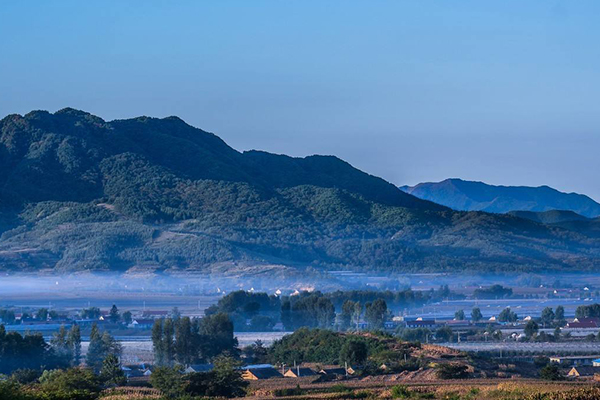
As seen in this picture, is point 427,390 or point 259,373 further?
point 259,373

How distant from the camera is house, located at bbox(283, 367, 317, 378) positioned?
173ft

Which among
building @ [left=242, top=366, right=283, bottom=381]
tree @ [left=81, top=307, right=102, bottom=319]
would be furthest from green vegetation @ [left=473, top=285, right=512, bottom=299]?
building @ [left=242, top=366, right=283, bottom=381]

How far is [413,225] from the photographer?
173125 mm

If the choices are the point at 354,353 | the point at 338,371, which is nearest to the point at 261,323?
the point at 354,353

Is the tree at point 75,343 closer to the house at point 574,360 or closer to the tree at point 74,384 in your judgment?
the tree at point 74,384

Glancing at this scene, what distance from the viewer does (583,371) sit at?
54406 millimetres

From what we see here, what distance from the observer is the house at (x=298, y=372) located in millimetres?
52594

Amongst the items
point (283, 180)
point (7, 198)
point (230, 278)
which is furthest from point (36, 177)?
point (230, 278)

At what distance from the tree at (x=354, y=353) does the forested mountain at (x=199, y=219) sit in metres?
79.0

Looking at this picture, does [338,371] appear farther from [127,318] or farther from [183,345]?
[127,318]

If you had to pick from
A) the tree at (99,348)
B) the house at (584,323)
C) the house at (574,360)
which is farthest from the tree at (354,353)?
the house at (584,323)

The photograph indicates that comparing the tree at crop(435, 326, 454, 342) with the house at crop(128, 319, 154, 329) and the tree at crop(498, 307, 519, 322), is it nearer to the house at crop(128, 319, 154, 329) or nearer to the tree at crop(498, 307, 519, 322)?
the tree at crop(498, 307, 519, 322)

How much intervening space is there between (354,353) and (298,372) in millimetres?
5102

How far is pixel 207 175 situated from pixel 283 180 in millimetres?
18529
